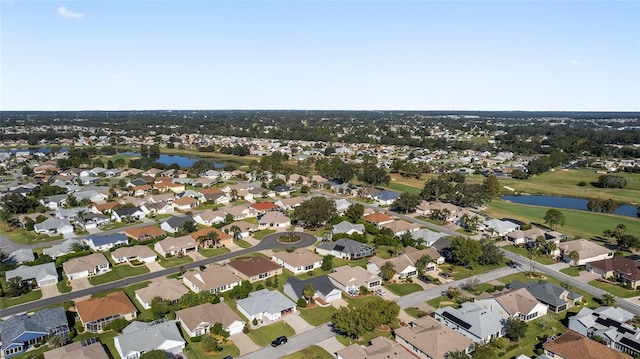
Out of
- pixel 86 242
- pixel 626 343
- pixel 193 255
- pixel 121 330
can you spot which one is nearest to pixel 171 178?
pixel 86 242

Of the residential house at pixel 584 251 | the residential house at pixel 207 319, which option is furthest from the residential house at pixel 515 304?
the residential house at pixel 207 319

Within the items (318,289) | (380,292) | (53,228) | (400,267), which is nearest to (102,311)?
(318,289)

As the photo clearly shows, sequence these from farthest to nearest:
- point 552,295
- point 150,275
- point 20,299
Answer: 1. point 150,275
2. point 20,299
3. point 552,295

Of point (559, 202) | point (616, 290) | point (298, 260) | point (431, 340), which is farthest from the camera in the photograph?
point (559, 202)

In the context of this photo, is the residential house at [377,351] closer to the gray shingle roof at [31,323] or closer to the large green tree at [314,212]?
the gray shingle roof at [31,323]

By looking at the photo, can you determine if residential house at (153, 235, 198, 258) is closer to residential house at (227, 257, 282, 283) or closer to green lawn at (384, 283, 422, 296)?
residential house at (227, 257, 282, 283)

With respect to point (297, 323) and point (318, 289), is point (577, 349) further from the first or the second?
point (318, 289)
